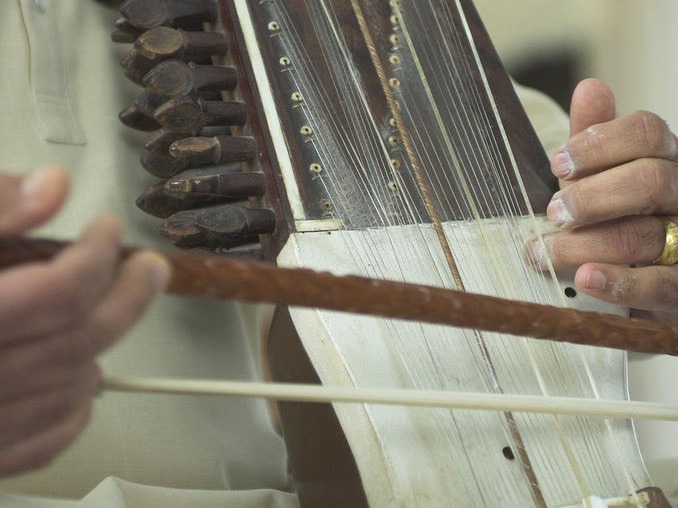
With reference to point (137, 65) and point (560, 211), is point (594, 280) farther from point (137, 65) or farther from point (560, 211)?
point (137, 65)

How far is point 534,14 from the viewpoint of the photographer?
102 inches

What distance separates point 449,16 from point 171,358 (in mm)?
418

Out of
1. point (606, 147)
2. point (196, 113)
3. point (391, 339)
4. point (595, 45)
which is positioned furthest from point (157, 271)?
point (595, 45)

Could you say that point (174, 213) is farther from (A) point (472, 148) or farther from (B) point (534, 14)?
(B) point (534, 14)

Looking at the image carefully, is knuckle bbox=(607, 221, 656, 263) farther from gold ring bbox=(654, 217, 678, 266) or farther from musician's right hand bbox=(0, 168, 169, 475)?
musician's right hand bbox=(0, 168, 169, 475)

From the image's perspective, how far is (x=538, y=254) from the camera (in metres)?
0.78

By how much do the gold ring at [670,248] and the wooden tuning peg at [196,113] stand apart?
39 centimetres

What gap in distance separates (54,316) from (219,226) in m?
0.40

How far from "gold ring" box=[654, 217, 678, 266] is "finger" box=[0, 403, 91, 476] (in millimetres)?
582

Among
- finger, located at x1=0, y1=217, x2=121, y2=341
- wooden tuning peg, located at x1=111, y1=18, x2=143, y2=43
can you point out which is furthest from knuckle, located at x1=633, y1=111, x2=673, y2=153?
finger, located at x1=0, y1=217, x2=121, y2=341

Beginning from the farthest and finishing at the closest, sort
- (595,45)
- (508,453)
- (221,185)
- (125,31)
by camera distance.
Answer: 1. (595,45)
2. (125,31)
3. (221,185)
4. (508,453)

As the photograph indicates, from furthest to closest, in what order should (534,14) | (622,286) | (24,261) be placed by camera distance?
(534,14) → (622,286) → (24,261)

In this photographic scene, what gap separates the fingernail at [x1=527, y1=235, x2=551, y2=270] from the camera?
2.57 ft

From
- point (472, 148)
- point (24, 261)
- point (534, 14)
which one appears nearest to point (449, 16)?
point (472, 148)
